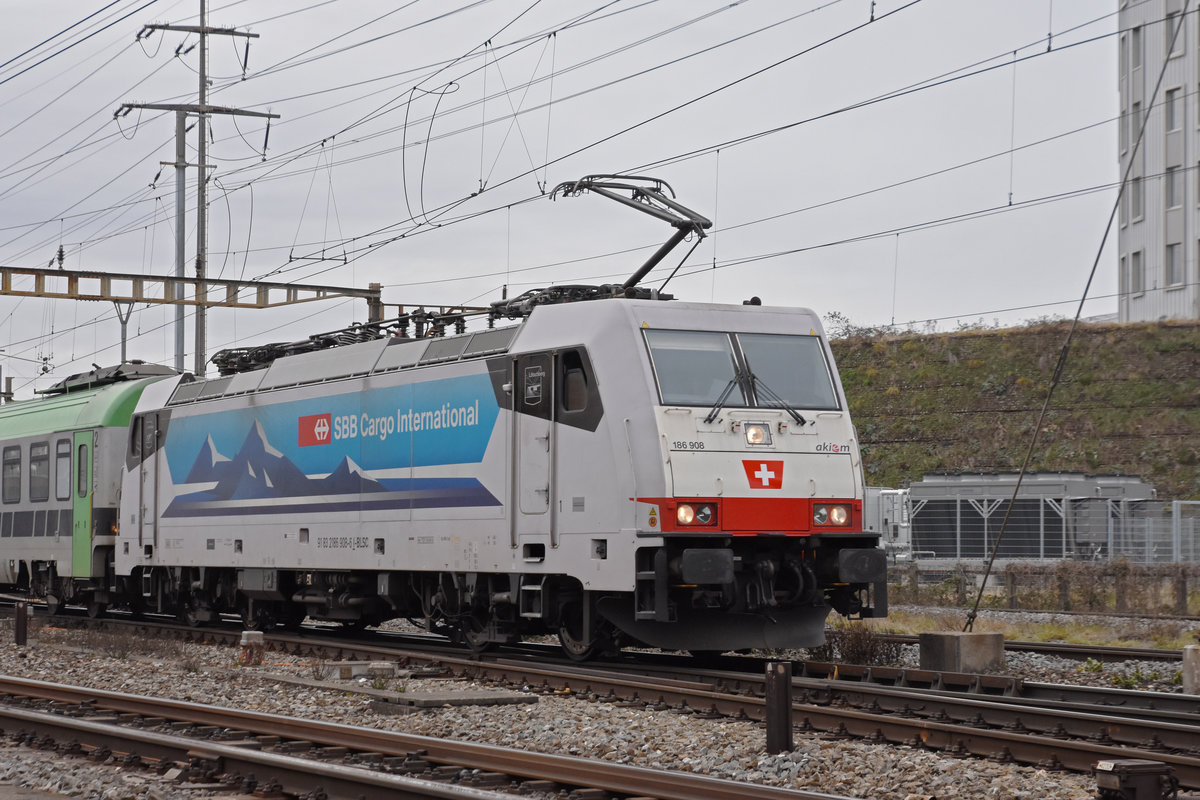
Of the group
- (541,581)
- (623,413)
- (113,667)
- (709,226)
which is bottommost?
(113,667)

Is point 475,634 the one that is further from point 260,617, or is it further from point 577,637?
point 260,617

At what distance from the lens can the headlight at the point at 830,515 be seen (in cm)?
1396

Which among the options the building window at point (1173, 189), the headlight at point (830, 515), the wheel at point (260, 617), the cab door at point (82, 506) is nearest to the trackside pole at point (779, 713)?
the headlight at point (830, 515)

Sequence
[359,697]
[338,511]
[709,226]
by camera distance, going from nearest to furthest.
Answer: [359,697] < [709,226] < [338,511]

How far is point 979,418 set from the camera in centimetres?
5394

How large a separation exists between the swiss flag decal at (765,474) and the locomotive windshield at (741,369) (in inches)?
24.9

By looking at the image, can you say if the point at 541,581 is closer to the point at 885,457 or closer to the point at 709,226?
the point at 709,226

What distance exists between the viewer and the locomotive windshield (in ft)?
45.3

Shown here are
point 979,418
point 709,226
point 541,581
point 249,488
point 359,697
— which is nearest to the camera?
point 359,697

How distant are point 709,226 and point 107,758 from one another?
8778mm

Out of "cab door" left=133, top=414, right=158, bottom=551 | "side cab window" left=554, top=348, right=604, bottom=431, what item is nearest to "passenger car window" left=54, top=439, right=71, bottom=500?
"cab door" left=133, top=414, right=158, bottom=551

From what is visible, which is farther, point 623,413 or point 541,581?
point 541,581

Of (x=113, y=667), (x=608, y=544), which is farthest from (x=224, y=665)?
(x=608, y=544)

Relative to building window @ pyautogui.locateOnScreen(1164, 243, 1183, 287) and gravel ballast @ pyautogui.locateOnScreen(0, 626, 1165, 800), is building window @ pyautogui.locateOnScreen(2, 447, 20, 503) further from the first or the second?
building window @ pyautogui.locateOnScreen(1164, 243, 1183, 287)
